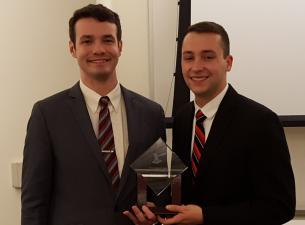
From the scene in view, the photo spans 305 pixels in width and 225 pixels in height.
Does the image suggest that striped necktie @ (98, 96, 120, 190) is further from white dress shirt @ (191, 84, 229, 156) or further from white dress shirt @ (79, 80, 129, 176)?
white dress shirt @ (191, 84, 229, 156)

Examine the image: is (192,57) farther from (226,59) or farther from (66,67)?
(66,67)

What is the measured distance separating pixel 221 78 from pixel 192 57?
13cm

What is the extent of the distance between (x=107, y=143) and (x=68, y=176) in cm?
19

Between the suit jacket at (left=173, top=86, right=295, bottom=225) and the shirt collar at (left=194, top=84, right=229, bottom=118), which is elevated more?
the shirt collar at (left=194, top=84, right=229, bottom=118)

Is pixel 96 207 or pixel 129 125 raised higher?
pixel 129 125

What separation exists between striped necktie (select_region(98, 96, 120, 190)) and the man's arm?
20 centimetres

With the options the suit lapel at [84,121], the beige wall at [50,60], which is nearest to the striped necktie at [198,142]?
the suit lapel at [84,121]

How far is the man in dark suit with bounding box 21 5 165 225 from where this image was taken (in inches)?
54.4

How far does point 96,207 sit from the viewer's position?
1397mm

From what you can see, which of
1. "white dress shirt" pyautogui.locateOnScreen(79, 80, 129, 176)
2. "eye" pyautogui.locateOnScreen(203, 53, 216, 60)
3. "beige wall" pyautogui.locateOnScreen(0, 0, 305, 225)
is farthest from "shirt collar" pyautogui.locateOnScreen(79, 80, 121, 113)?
"beige wall" pyautogui.locateOnScreen(0, 0, 305, 225)

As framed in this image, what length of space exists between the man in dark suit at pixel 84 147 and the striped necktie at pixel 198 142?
18 centimetres

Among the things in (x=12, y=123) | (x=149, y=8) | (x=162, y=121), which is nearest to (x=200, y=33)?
(x=162, y=121)

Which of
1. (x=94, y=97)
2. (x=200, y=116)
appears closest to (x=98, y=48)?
(x=94, y=97)

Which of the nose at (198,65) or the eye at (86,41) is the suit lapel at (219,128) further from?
the eye at (86,41)
